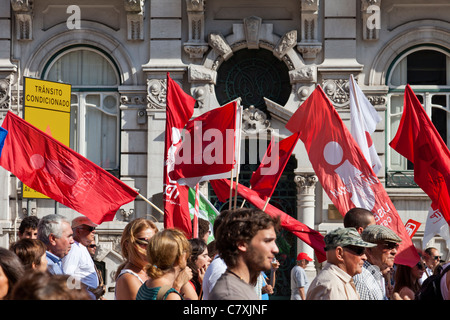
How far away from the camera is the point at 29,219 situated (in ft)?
27.3

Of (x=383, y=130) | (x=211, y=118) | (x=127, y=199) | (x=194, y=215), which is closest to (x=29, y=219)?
(x=127, y=199)

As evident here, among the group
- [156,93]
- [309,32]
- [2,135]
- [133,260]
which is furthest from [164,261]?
[309,32]

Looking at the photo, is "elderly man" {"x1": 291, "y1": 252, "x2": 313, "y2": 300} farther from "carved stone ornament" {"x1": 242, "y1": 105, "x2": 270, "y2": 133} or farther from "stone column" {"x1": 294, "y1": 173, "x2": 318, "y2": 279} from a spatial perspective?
"carved stone ornament" {"x1": 242, "y1": 105, "x2": 270, "y2": 133}

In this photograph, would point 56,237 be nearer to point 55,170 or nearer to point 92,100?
→ point 55,170

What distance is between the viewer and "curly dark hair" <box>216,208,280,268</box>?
15.1ft

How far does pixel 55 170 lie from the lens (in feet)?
32.2

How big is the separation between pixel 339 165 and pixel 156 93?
664cm

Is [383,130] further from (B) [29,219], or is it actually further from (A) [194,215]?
(B) [29,219]

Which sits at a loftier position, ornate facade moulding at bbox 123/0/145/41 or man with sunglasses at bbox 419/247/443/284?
ornate facade moulding at bbox 123/0/145/41

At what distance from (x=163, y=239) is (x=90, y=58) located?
11.6 meters

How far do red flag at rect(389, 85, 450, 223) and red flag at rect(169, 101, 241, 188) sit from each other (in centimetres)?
216

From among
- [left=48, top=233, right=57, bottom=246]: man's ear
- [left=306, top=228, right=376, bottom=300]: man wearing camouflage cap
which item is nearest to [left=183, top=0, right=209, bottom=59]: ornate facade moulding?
[left=48, top=233, right=57, bottom=246]: man's ear

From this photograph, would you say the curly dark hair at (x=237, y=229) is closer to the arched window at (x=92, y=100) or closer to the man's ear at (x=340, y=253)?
the man's ear at (x=340, y=253)

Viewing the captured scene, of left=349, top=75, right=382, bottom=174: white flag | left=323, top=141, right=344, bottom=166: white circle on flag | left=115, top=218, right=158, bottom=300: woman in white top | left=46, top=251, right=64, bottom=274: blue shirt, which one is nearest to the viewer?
left=115, top=218, right=158, bottom=300: woman in white top
